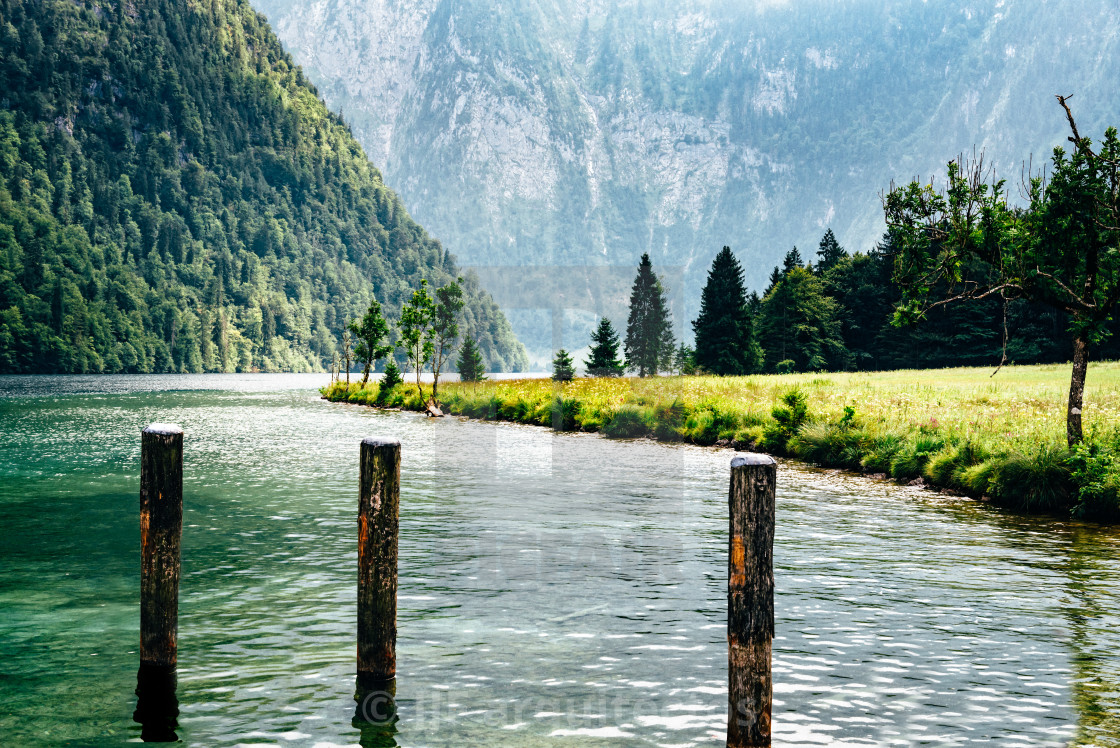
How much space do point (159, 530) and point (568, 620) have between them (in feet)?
17.3

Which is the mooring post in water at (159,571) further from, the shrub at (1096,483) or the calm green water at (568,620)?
the shrub at (1096,483)

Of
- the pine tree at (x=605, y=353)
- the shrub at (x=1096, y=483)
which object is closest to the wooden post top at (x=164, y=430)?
the shrub at (x=1096, y=483)

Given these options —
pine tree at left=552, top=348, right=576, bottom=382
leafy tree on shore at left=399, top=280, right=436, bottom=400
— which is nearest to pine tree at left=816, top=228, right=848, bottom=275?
pine tree at left=552, top=348, right=576, bottom=382

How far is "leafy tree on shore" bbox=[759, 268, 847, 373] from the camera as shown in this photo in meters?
87.3

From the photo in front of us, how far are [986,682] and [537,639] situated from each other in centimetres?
481

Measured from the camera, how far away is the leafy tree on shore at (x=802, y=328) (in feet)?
286

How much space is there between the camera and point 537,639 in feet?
34.9

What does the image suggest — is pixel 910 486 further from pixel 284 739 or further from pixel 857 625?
pixel 284 739

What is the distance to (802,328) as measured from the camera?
8725 cm

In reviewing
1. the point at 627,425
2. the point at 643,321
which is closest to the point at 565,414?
the point at 627,425

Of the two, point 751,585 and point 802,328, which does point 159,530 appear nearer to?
point 751,585

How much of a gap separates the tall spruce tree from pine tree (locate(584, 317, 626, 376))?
25.3 ft

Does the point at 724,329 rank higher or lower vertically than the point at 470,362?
higher

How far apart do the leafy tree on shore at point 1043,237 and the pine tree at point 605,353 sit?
54.9 m
